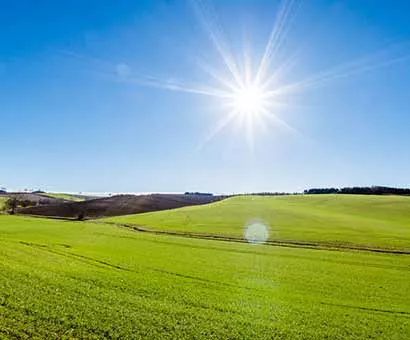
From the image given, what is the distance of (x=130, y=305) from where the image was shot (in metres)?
19.5

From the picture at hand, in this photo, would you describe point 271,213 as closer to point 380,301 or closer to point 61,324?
point 380,301

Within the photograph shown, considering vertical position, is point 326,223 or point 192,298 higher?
point 326,223

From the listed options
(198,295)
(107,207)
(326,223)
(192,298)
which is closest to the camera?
(192,298)

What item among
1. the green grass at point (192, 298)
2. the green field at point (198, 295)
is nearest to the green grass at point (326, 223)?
the green field at point (198, 295)

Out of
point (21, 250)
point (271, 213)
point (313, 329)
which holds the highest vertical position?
point (271, 213)

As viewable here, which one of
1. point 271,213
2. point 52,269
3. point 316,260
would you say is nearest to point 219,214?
point 271,213

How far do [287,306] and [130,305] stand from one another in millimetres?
7956

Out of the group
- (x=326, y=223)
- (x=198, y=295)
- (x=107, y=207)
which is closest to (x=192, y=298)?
(x=198, y=295)

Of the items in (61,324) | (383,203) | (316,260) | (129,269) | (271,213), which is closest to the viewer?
(61,324)

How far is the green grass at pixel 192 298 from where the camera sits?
1677 centimetres

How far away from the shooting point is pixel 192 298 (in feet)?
70.2

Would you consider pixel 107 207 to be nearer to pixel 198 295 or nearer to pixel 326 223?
pixel 326 223

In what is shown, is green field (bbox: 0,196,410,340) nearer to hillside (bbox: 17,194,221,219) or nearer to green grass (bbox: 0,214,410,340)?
green grass (bbox: 0,214,410,340)

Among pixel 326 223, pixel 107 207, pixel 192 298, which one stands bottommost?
pixel 192 298
